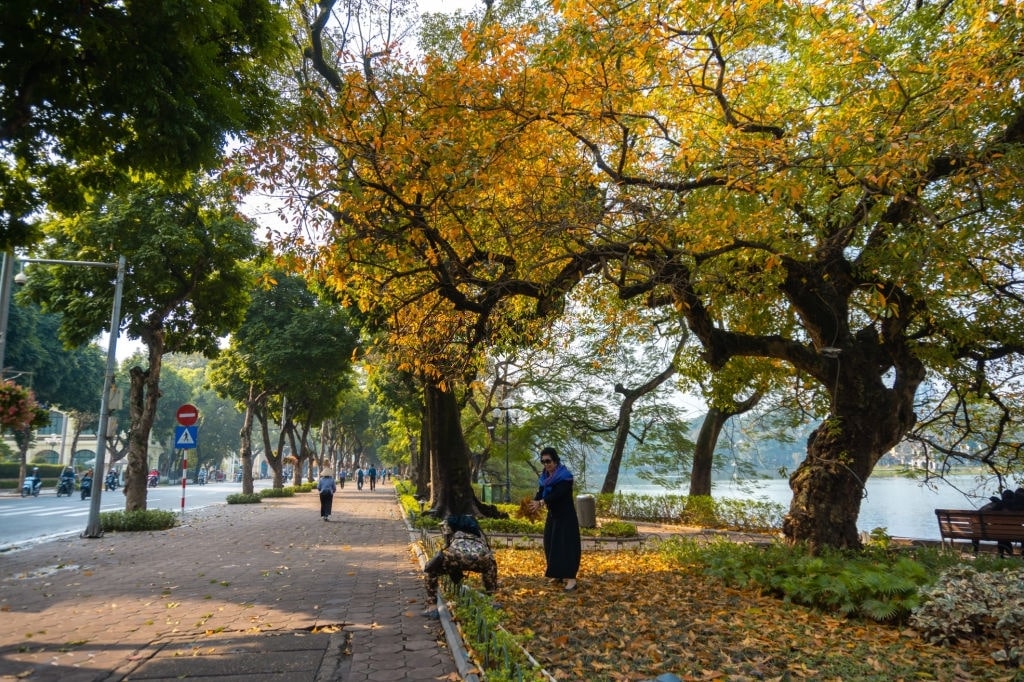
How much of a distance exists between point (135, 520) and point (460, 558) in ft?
42.5

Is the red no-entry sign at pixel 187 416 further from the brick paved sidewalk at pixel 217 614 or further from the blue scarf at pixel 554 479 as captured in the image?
the blue scarf at pixel 554 479

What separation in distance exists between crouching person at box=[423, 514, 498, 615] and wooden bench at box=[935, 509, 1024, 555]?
29.4ft

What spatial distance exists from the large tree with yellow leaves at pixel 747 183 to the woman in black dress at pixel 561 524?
272 centimetres

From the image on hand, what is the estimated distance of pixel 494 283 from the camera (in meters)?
9.59

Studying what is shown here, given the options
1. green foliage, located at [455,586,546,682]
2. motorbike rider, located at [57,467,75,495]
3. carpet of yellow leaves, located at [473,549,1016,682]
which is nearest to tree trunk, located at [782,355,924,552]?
carpet of yellow leaves, located at [473,549,1016,682]

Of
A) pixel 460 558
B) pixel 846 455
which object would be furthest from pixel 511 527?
pixel 460 558

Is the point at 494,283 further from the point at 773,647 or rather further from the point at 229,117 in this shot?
the point at 773,647

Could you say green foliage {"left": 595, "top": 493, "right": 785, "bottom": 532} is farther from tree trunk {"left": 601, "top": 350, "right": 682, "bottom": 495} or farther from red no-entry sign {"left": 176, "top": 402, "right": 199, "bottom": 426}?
red no-entry sign {"left": 176, "top": 402, "right": 199, "bottom": 426}

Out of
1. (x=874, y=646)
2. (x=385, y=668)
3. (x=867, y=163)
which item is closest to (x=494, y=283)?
(x=867, y=163)

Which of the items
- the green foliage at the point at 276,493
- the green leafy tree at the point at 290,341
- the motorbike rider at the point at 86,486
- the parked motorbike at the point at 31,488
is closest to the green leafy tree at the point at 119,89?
the green leafy tree at the point at 290,341

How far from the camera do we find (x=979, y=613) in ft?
18.3

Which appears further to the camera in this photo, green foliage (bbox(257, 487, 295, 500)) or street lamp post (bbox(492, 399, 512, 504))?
green foliage (bbox(257, 487, 295, 500))

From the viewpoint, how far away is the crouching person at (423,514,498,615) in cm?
708

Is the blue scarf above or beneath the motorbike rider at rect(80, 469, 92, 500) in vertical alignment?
above
